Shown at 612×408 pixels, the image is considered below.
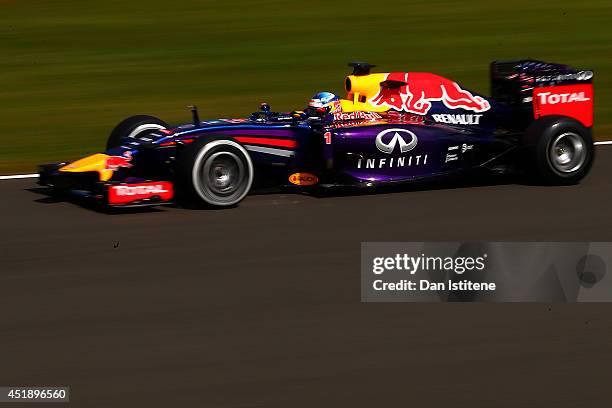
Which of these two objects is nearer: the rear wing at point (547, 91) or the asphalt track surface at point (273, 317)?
the asphalt track surface at point (273, 317)

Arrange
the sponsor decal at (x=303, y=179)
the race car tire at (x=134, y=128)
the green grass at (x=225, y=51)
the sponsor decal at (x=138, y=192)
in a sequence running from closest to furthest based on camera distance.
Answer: the sponsor decal at (x=138, y=192), the sponsor decal at (x=303, y=179), the race car tire at (x=134, y=128), the green grass at (x=225, y=51)

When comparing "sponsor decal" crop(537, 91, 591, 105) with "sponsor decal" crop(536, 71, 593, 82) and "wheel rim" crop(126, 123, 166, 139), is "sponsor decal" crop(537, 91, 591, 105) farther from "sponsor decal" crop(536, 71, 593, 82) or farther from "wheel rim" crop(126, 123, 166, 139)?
"wheel rim" crop(126, 123, 166, 139)

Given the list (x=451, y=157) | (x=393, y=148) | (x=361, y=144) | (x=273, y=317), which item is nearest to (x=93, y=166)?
(x=361, y=144)

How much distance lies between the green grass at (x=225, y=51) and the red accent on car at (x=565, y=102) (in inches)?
119

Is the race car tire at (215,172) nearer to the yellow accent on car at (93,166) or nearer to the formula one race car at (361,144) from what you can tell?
the formula one race car at (361,144)

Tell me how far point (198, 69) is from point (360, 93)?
8.11 meters

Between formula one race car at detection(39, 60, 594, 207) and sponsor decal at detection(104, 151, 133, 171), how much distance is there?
0.04 feet

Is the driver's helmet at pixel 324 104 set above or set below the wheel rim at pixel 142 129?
above

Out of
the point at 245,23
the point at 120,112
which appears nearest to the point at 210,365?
the point at 120,112

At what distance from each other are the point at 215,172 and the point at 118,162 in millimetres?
862

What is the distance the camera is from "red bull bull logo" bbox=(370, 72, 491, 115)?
11.4 m

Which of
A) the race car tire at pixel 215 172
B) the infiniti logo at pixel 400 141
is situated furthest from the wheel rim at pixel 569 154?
the race car tire at pixel 215 172

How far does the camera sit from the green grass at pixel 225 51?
1619 cm

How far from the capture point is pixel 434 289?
761cm
